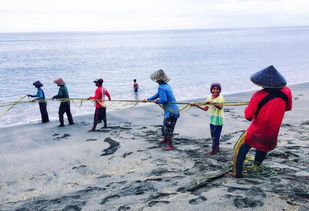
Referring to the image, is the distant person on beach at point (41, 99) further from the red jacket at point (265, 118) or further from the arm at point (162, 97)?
the red jacket at point (265, 118)

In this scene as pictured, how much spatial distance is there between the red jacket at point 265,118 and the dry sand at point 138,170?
651 millimetres

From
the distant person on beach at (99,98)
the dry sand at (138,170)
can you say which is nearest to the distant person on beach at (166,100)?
the dry sand at (138,170)

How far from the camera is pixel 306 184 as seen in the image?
A: 13.7 ft

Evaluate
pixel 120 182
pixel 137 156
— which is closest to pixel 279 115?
pixel 120 182

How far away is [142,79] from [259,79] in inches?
1008

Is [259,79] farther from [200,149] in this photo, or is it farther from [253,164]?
[200,149]

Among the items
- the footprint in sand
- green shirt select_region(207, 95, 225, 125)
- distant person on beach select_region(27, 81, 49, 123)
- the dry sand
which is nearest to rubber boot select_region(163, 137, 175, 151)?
the dry sand

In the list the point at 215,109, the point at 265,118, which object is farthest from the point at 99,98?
the point at 265,118

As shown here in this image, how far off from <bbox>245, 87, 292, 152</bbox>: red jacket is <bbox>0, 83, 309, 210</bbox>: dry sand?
651mm

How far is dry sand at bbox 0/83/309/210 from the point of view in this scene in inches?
157

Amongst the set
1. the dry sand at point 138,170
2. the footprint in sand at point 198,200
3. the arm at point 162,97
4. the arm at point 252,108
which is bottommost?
the dry sand at point 138,170

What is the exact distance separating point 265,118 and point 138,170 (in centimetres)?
272

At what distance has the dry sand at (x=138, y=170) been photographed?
400cm

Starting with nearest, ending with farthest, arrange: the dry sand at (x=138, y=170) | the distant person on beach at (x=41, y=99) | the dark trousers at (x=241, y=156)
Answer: the dry sand at (x=138, y=170)
the dark trousers at (x=241, y=156)
the distant person on beach at (x=41, y=99)
